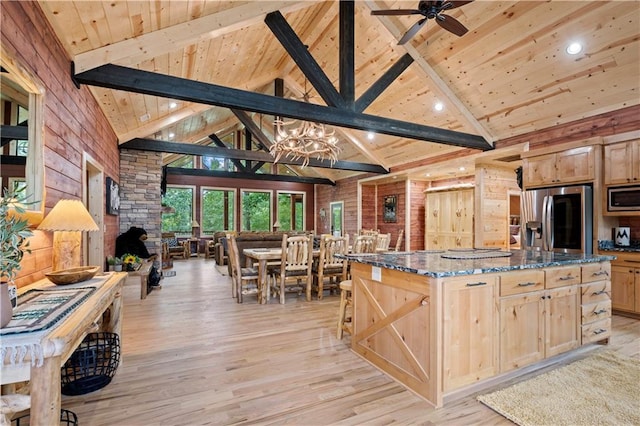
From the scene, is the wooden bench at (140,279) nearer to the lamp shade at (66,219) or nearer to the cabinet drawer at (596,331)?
the lamp shade at (66,219)

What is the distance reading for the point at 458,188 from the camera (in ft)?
25.7

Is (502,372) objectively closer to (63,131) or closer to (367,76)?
(63,131)

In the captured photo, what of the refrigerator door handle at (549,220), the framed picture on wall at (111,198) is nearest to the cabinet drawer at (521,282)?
the refrigerator door handle at (549,220)

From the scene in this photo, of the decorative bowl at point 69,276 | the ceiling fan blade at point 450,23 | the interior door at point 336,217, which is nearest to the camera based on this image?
the decorative bowl at point 69,276

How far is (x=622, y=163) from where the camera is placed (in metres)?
4.07

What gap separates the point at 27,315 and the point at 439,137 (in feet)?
18.5

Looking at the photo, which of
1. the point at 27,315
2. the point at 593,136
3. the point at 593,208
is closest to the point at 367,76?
the point at 593,136

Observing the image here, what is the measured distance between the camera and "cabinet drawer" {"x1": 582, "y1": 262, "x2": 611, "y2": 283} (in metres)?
2.79

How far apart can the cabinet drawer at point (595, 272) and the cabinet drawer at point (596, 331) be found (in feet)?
1.34

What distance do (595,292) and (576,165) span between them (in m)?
2.42

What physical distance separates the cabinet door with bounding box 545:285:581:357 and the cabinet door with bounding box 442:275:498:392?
647 millimetres

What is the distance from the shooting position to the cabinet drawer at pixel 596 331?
2801 millimetres

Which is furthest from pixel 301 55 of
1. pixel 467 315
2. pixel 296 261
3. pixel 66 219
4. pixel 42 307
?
pixel 42 307

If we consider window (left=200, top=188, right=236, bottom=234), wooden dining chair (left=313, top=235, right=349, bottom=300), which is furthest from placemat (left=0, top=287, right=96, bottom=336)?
window (left=200, top=188, right=236, bottom=234)
